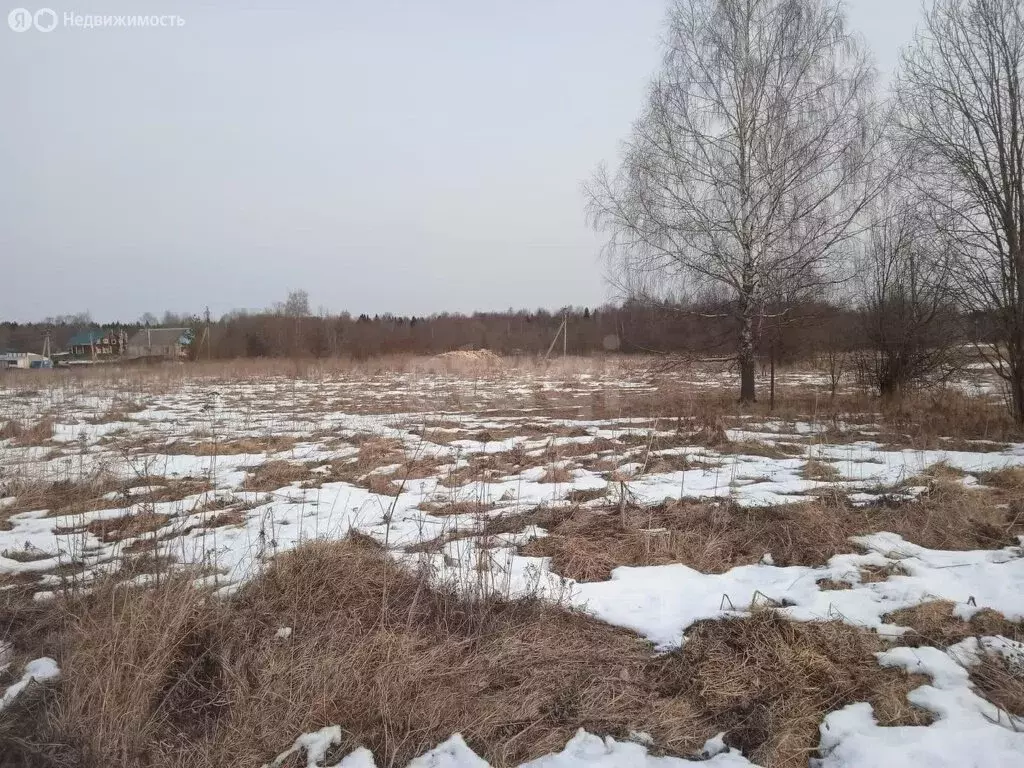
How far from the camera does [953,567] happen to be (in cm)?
365

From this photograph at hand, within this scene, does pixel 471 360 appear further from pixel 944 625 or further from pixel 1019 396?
pixel 944 625

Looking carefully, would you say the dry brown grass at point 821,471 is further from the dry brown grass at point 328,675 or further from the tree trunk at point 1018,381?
the tree trunk at point 1018,381

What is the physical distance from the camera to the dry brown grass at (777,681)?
7.59 ft

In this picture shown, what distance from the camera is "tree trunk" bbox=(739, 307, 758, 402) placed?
1152 cm

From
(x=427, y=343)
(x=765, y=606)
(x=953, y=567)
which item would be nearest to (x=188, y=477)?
(x=765, y=606)

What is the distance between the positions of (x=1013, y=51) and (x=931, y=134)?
1335 mm

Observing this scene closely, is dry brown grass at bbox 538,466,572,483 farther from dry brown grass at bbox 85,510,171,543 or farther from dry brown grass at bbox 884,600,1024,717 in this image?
dry brown grass at bbox 85,510,171,543

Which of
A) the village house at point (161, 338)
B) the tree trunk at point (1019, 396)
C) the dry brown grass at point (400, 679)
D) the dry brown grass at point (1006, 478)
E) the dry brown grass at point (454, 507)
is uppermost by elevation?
the village house at point (161, 338)

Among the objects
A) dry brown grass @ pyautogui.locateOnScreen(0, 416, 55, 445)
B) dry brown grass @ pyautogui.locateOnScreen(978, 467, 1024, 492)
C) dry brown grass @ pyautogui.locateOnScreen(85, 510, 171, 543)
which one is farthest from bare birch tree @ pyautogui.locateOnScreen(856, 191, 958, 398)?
dry brown grass @ pyautogui.locateOnScreen(0, 416, 55, 445)

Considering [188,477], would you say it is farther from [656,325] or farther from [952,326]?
[952,326]

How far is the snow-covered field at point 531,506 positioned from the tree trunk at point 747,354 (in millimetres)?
1948

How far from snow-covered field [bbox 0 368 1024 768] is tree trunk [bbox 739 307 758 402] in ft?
6.39

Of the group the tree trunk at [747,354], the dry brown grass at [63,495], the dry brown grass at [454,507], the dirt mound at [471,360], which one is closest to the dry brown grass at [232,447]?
the dry brown grass at [63,495]

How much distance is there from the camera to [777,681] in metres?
2.61
